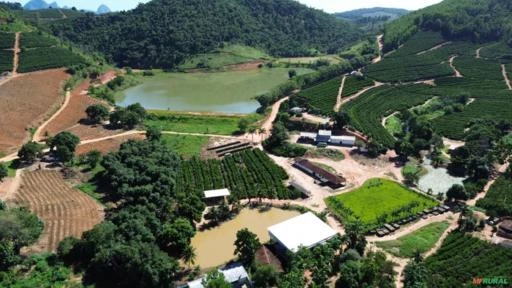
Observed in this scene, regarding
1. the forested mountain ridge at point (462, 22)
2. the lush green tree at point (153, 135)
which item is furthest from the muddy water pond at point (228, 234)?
the forested mountain ridge at point (462, 22)

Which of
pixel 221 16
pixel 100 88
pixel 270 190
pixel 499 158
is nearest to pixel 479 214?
pixel 499 158

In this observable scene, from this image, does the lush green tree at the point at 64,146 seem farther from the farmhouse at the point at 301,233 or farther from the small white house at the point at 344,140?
the small white house at the point at 344,140

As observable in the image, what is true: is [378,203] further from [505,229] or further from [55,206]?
[55,206]

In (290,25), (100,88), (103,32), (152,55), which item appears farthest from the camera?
(290,25)

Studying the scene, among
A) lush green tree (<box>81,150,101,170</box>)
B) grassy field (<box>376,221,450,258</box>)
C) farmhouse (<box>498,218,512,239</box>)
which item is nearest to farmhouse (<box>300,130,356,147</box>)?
grassy field (<box>376,221,450,258</box>)

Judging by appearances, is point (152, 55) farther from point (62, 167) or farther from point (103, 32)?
point (62, 167)
